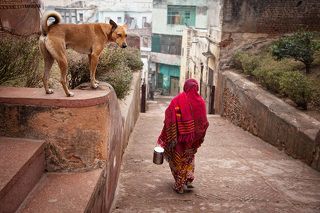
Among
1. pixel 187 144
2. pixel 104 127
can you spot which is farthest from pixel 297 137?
pixel 104 127

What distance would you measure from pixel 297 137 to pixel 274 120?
1224mm

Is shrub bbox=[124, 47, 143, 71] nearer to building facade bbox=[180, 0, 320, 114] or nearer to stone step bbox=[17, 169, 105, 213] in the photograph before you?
building facade bbox=[180, 0, 320, 114]

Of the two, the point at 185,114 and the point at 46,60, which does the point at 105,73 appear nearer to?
the point at 185,114

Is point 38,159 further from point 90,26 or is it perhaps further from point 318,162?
point 318,162

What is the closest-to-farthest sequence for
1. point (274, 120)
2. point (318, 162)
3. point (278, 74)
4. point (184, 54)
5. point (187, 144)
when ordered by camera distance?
point (187, 144) < point (318, 162) < point (274, 120) < point (278, 74) < point (184, 54)

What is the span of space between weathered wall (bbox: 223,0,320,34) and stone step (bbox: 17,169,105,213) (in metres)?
11.9

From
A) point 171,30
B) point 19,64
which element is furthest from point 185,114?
point 171,30

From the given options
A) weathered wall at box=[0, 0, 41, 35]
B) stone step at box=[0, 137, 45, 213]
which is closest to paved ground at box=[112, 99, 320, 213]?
stone step at box=[0, 137, 45, 213]

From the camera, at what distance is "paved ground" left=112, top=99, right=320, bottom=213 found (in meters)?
4.29

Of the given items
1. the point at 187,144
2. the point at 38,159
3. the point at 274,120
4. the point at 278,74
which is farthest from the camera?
the point at 278,74

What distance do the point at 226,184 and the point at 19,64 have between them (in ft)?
11.6

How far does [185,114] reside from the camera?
179 inches

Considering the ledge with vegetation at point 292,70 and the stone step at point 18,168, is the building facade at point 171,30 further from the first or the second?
the stone step at point 18,168

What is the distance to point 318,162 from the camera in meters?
5.76
